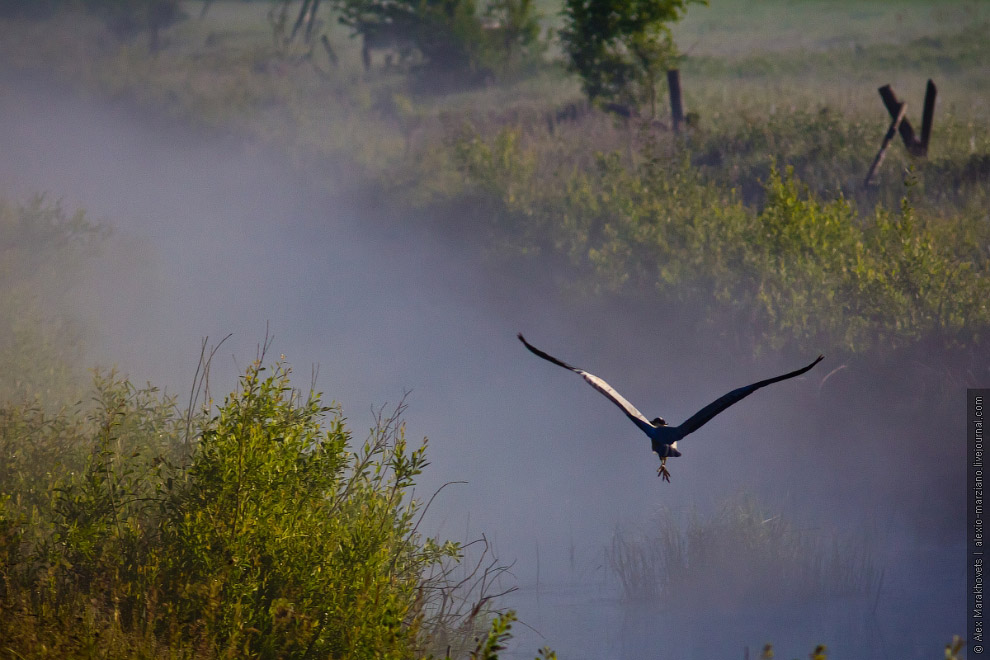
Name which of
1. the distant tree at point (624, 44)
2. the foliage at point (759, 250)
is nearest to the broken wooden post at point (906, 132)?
the foliage at point (759, 250)

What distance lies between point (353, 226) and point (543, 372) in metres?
8.44

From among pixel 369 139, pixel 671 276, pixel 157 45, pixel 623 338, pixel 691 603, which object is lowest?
pixel 691 603

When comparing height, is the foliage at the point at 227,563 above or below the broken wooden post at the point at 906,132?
below

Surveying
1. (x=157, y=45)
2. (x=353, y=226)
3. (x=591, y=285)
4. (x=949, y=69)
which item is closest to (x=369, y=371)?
(x=353, y=226)

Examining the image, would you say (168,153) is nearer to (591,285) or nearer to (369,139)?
(369,139)

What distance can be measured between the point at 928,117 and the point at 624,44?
8412 millimetres

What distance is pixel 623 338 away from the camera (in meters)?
20.5

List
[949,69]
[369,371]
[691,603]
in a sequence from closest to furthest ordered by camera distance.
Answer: [691,603] < [369,371] < [949,69]

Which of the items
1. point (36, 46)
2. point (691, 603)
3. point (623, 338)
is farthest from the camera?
point (36, 46)

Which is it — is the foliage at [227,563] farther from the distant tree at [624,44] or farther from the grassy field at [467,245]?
A: the distant tree at [624,44]

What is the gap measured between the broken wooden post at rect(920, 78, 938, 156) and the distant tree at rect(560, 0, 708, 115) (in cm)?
664

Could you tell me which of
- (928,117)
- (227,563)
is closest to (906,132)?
(928,117)

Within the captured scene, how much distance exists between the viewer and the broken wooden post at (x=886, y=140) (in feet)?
62.4

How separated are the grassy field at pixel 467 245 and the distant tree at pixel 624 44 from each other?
929 mm
